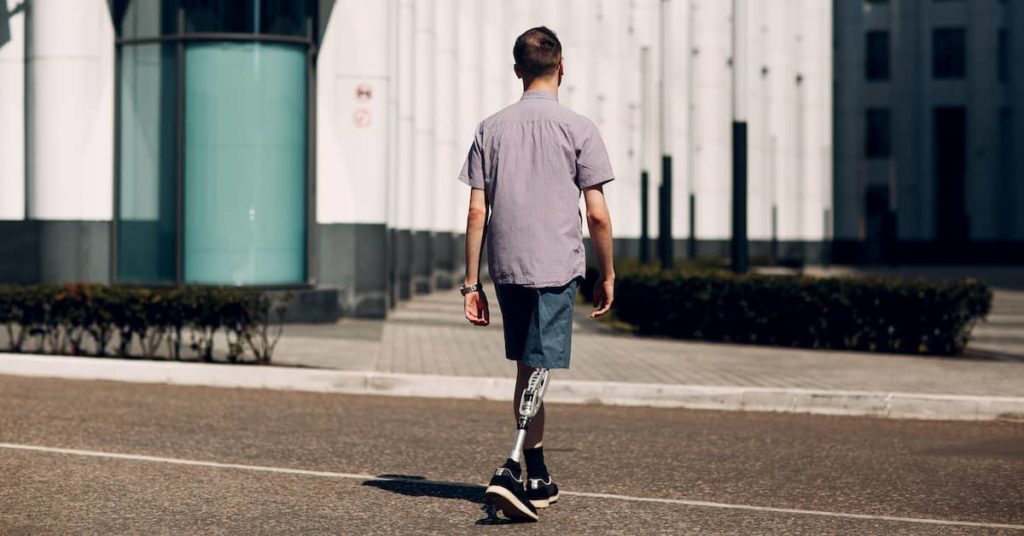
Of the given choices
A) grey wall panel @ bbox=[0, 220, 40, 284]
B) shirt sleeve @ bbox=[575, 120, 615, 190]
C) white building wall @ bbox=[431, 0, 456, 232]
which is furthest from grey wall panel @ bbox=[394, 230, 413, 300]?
shirt sleeve @ bbox=[575, 120, 615, 190]

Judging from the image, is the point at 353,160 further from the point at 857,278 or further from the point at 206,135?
the point at 857,278

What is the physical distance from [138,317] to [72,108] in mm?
7187

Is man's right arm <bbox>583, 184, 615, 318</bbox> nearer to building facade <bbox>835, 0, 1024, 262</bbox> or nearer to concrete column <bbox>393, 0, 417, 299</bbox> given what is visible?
concrete column <bbox>393, 0, 417, 299</bbox>

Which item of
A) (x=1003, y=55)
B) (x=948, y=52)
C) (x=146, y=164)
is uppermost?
(x=948, y=52)

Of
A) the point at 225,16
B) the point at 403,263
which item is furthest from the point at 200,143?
the point at 403,263

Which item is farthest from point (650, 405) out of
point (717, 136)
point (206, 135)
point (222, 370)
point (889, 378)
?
point (717, 136)

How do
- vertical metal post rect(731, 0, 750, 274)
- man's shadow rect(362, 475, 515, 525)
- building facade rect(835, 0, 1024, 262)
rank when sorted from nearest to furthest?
man's shadow rect(362, 475, 515, 525), vertical metal post rect(731, 0, 750, 274), building facade rect(835, 0, 1024, 262)

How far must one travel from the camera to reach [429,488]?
760cm

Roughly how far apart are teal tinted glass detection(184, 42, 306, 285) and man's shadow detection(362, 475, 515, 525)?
43.1ft

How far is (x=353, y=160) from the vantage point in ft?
71.7

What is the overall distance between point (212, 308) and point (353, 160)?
762 centimetres

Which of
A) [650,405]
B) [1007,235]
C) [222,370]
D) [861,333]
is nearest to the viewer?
[650,405]

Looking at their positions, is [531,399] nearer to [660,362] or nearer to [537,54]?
[537,54]

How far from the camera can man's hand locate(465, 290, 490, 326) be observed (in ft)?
21.9
